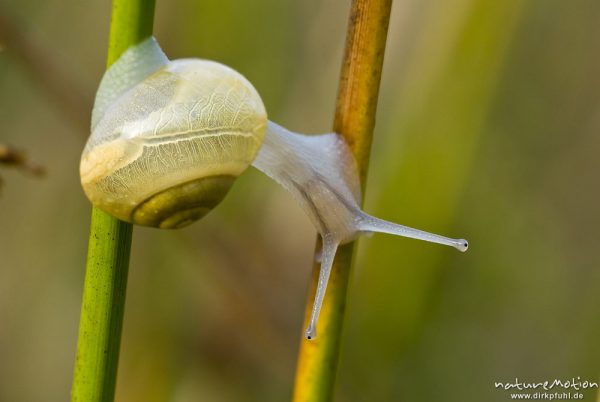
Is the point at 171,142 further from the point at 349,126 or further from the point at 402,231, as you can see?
the point at 402,231

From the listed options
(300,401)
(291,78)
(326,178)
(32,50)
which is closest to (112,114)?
(326,178)

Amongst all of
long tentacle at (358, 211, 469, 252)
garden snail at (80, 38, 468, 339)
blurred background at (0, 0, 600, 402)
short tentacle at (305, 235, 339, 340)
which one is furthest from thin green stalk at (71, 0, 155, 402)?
blurred background at (0, 0, 600, 402)

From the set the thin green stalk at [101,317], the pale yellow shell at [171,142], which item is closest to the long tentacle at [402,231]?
the pale yellow shell at [171,142]

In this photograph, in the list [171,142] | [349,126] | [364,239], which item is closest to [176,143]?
[171,142]

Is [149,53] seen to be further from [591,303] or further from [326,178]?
[591,303]

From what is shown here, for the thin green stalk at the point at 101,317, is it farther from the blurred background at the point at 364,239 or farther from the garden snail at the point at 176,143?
the blurred background at the point at 364,239

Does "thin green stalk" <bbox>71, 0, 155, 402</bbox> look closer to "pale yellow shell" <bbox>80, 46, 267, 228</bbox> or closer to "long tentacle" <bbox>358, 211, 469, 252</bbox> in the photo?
"pale yellow shell" <bbox>80, 46, 267, 228</bbox>
